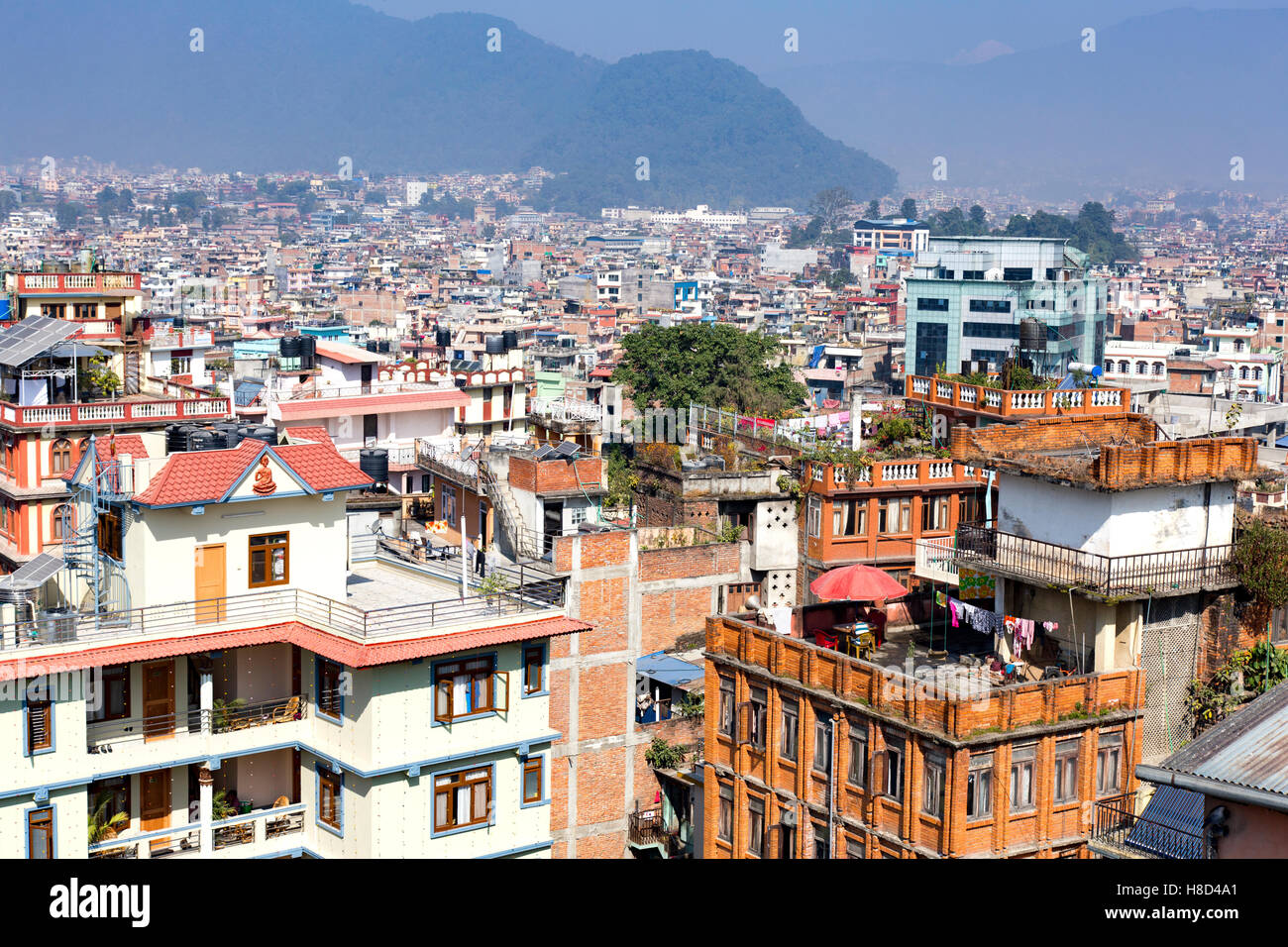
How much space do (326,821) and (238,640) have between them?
67.4 inches

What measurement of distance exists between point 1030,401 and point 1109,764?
1184cm

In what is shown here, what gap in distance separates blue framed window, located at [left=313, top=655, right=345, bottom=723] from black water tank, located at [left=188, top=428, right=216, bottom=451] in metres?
2.72

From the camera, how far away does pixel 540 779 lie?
14031 millimetres

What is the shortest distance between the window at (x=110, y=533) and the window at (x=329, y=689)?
6.73 ft

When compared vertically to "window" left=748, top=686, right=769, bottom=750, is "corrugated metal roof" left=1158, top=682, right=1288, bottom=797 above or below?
above

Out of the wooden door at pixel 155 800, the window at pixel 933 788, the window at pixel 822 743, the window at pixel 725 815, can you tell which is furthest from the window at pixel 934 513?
the wooden door at pixel 155 800

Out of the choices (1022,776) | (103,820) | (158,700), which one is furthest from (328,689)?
(1022,776)

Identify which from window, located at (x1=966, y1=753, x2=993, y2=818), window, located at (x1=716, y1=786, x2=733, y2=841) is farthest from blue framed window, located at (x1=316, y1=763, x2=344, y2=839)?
window, located at (x1=966, y1=753, x2=993, y2=818)

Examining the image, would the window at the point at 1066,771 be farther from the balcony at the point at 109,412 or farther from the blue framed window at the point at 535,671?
the balcony at the point at 109,412

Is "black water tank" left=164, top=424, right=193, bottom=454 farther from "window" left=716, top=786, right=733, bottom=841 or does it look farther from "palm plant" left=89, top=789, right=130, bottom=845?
"window" left=716, top=786, right=733, bottom=841

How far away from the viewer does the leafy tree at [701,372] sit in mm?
50719

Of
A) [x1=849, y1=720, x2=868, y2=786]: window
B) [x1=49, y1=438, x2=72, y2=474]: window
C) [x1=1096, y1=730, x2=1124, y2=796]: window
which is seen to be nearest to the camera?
[x1=1096, y1=730, x2=1124, y2=796]: window

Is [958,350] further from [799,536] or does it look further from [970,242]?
[799,536]

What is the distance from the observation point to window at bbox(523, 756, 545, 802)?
13.9m
